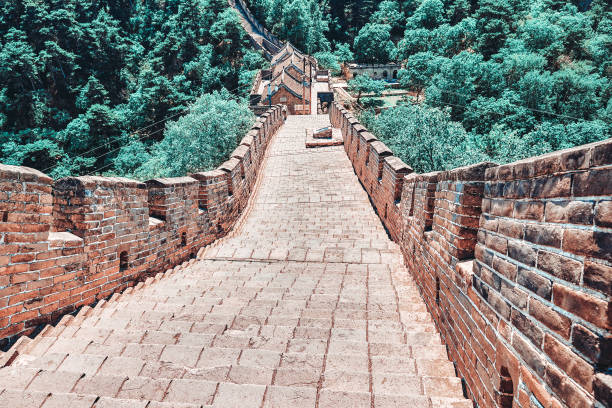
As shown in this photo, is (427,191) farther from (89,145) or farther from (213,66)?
(213,66)

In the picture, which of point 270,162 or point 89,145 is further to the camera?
point 89,145

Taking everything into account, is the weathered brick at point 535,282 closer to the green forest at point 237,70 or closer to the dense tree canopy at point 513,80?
the dense tree canopy at point 513,80

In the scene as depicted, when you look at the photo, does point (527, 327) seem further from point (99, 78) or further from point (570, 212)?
point (99, 78)

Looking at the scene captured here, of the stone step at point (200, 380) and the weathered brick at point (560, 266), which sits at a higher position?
the weathered brick at point (560, 266)

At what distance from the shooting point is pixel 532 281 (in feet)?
5.14

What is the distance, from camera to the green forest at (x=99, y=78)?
41.9 metres

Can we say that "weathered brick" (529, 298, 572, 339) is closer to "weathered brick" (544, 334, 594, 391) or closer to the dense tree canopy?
"weathered brick" (544, 334, 594, 391)

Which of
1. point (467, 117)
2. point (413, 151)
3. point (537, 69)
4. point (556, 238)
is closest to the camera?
point (556, 238)

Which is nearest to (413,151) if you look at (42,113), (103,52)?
(42,113)

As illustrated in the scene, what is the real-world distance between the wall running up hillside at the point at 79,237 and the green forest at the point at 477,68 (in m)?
18.8

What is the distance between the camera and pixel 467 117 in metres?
38.1

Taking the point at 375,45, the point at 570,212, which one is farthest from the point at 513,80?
the point at 570,212

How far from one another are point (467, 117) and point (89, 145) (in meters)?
40.7

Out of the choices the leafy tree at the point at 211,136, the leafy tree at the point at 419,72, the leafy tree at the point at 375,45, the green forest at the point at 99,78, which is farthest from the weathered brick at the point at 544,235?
the leafy tree at the point at 375,45
